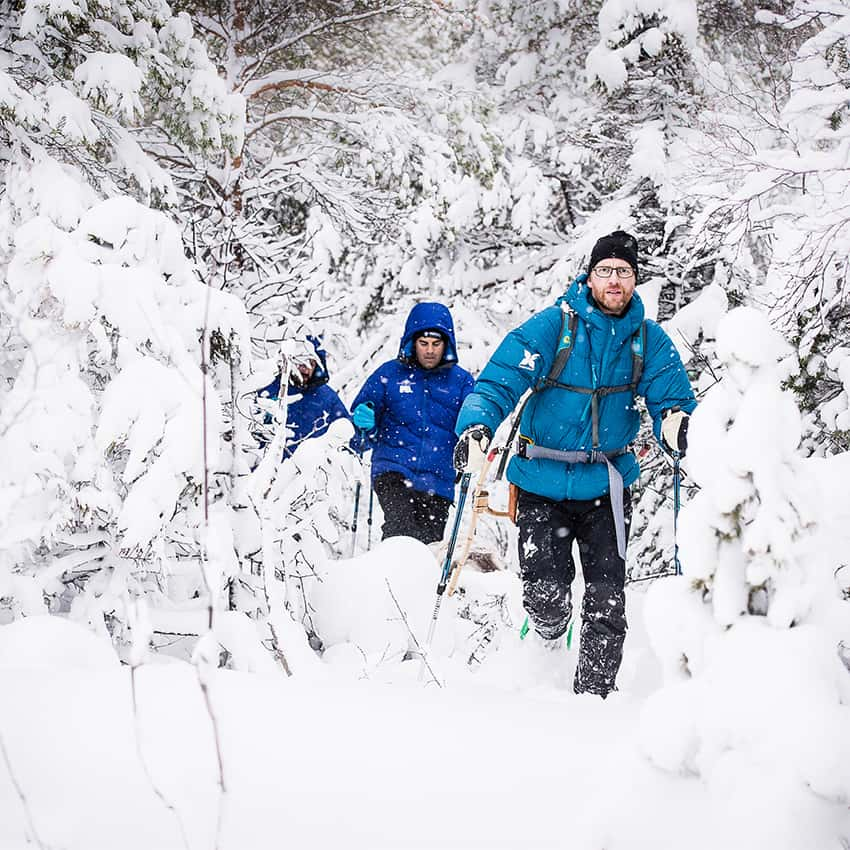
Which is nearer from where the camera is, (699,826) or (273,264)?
(699,826)

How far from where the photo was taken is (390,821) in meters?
1.80

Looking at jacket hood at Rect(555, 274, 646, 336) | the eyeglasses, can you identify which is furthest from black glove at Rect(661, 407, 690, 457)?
the eyeglasses

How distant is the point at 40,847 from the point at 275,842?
1.61 feet

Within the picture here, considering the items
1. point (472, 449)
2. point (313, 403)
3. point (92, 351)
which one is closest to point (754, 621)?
point (472, 449)

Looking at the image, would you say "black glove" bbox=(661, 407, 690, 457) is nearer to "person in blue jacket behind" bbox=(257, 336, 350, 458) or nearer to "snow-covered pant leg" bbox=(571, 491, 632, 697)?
"snow-covered pant leg" bbox=(571, 491, 632, 697)

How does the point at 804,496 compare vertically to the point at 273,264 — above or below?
below

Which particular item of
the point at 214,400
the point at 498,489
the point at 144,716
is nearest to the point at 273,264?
the point at 214,400

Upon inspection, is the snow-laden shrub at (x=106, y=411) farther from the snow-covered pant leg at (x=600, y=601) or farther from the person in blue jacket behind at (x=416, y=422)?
the person in blue jacket behind at (x=416, y=422)

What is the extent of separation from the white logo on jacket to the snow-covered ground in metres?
2.13

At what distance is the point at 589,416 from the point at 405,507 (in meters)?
2.69

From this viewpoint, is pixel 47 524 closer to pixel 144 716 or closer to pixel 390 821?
pixel 144 716

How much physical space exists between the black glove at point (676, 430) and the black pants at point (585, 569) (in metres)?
0.47

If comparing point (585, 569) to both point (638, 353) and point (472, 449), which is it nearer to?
point (472, 449)

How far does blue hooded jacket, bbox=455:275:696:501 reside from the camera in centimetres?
423
